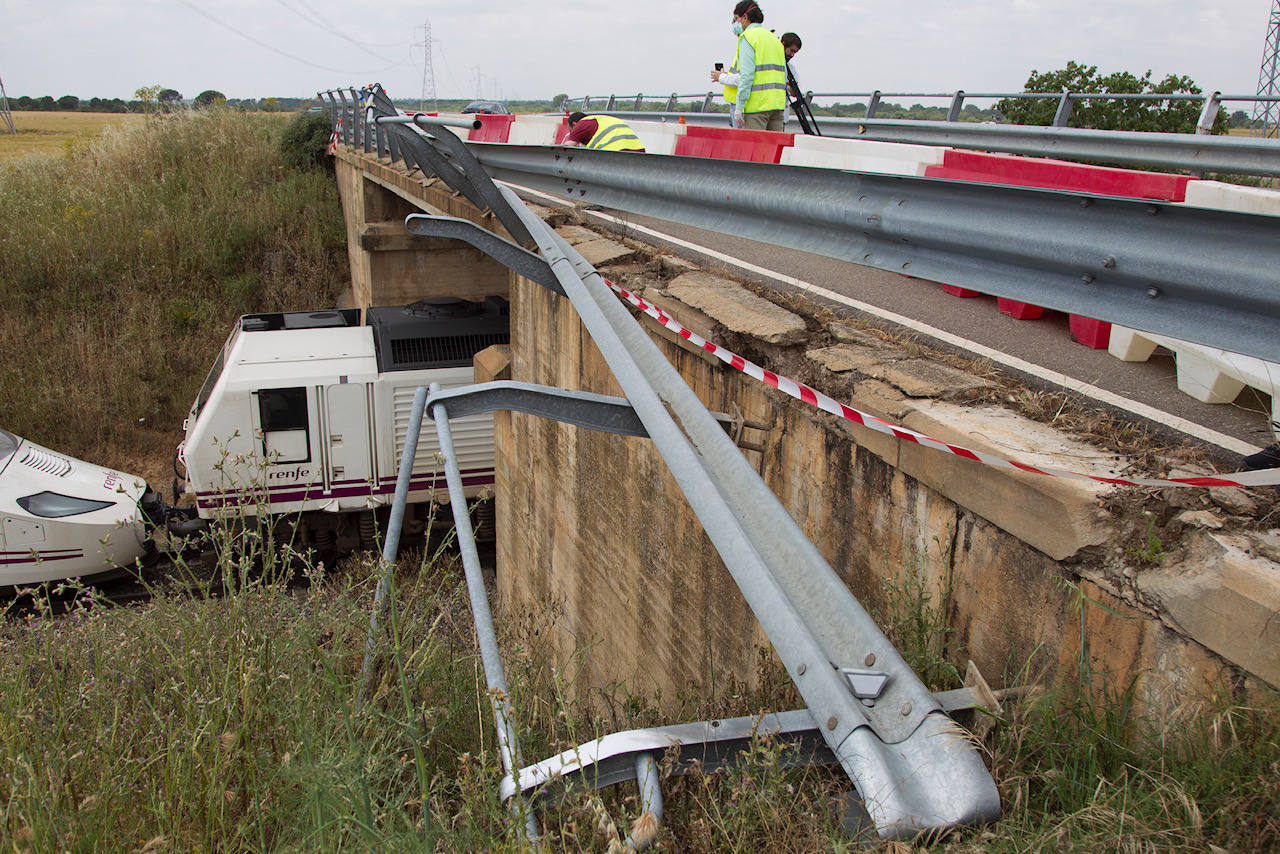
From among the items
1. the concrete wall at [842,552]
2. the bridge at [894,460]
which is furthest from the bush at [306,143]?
the bridge at [894,460]

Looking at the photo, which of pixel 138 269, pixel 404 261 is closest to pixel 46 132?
pixel 138 269

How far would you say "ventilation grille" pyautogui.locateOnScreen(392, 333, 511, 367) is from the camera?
1306cm

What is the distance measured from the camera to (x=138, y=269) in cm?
2361

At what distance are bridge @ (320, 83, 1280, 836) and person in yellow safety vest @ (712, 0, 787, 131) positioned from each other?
4001mm

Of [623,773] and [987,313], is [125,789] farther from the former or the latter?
[987,313]

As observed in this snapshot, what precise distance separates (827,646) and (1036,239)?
4.46 ft

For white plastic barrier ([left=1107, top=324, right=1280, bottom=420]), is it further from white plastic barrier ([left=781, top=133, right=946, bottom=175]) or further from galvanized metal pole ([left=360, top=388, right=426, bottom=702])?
galvanized metal pole ([left=360, top=388, right=426, bottom=702])

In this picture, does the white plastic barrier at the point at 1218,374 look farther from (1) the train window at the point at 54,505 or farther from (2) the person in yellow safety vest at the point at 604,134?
(1) the train window at the point at 54,505

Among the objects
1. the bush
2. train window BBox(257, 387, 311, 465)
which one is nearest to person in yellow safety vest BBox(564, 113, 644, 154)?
train window BBox(257, 387, 311, 465)

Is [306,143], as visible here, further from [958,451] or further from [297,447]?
[958,451]

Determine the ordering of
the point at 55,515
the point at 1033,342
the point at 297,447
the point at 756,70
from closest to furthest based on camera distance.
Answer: the point at 1033,342 → the point at 756,70 → the point at 55,515 → the point at 297,447

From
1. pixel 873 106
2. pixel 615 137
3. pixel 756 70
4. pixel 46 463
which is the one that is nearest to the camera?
pixel 615 137

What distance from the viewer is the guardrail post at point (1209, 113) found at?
9.41 metres

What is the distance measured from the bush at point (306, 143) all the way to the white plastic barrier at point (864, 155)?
2837 centimetres
